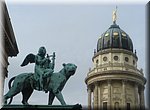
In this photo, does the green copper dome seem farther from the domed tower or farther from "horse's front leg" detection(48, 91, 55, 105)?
"horse's front leg" detection(48, 91, 55, 105)

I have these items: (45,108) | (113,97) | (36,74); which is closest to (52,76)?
(36,74)

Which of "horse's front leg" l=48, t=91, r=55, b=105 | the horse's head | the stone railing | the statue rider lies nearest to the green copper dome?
the stone railing

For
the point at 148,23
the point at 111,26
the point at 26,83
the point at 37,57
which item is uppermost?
the point at 111,26

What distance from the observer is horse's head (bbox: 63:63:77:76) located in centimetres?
1460

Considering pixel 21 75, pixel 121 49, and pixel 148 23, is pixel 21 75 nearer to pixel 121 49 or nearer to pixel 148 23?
Answer: pixel 148 23

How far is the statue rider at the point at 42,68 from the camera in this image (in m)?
14.4

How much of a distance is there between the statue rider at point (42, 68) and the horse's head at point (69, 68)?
519 mm

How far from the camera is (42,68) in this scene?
14.8m

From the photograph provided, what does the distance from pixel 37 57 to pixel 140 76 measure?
5518cm

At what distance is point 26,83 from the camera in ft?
48.3

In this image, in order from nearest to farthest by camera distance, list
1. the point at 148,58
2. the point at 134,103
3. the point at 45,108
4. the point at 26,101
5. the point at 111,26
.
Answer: the point at 45,108
the point at 26,101
the point at 148,58
the point at 134,103
the point at 111,26

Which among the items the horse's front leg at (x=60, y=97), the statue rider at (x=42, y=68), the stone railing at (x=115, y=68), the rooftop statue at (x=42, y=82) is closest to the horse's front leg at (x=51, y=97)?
the rooftop statue at (x=42, y=82)

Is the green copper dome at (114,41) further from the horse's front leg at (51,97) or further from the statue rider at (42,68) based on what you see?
the horse's front leg at (51,97)

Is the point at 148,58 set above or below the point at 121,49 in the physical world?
below
